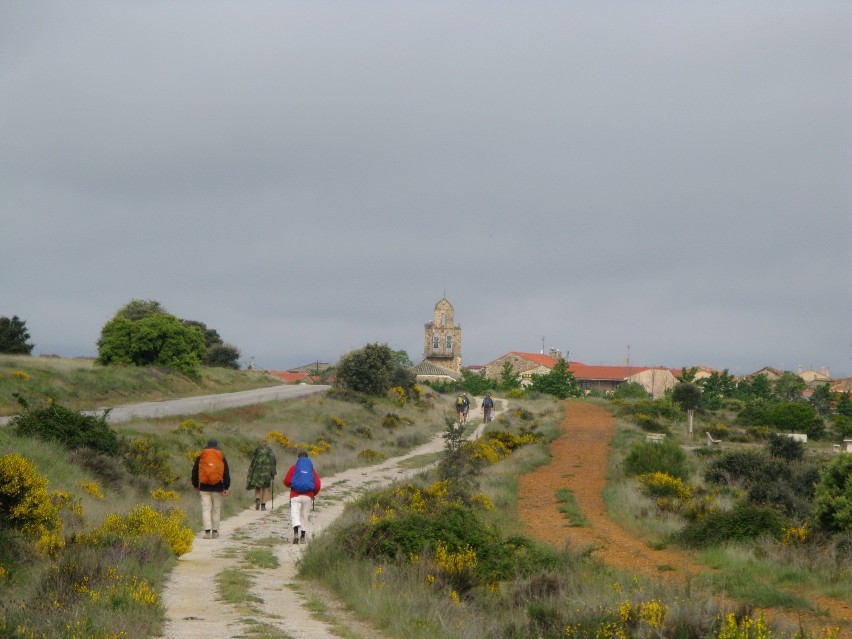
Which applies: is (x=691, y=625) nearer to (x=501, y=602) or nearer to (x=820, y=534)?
(x=501, y=602)

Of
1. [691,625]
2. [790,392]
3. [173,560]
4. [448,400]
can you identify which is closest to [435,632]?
[691,625]

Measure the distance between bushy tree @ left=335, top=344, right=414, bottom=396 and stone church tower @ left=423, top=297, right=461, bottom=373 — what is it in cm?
8995

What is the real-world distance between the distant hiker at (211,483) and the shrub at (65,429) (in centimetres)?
553

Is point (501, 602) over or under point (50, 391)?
under

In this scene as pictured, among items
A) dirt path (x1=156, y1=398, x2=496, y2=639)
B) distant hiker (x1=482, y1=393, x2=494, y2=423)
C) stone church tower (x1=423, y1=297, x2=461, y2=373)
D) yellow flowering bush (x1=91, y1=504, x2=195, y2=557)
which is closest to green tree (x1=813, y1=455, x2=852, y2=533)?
dirt path (x1=156, y1=398, x2=496, y2=639)

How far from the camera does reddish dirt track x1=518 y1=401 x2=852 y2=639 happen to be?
35.8ft

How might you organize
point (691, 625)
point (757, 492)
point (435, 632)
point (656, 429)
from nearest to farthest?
point (691, 625)
point (435, 632)
point (757, 492)
point (656, 429)

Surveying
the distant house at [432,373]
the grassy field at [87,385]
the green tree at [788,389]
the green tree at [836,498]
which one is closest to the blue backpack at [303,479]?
the green tree at [836,498]

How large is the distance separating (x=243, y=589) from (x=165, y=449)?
14.1m

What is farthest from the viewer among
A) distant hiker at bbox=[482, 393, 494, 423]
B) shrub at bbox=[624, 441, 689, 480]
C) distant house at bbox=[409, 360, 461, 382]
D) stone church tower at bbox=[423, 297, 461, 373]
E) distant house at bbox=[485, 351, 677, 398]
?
stone church tower at bbox=[423, 297, 461, 373]

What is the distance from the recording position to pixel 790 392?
334ft

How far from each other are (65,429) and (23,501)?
27.0 feet

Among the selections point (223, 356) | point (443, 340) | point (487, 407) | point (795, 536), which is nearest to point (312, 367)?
point (443, 340)

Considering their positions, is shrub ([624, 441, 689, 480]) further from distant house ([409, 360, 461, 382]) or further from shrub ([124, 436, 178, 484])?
distant house ([409, 360, 461, 382])
